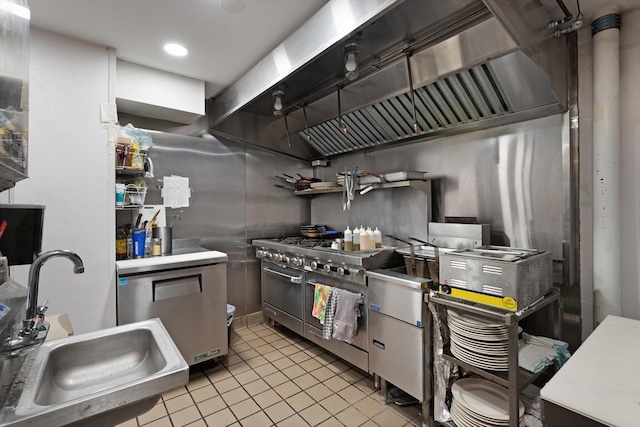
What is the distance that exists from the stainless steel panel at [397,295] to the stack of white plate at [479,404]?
0.43m

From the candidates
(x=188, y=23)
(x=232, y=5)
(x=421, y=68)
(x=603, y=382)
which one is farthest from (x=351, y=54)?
(x=603, y=382)

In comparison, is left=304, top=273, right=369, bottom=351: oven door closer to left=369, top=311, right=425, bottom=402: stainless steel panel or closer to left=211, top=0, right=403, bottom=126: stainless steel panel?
left=369, top=311, right=425, bottom=402: stainless steel panel

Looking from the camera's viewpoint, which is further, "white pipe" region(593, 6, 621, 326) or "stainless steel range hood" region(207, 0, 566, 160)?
"white pipe" region(593, 6, 621, 326)

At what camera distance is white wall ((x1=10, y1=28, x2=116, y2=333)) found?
1970mm

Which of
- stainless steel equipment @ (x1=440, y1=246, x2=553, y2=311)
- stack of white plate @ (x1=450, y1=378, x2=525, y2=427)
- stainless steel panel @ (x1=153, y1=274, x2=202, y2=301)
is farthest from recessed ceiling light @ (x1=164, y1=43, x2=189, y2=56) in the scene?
stack of white plate @ (x1=450, y1=378, x2=525, y2=427)

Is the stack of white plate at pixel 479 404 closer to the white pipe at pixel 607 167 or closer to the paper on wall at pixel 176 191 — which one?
the white pipe at pixel 607 167

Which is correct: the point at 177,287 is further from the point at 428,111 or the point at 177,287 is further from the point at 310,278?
the point at 428,111

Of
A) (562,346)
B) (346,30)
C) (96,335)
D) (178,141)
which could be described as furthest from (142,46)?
(562,346)

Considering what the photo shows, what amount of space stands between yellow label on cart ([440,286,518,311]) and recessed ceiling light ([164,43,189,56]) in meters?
2.51

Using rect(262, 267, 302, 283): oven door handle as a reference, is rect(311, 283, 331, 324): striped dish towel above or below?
below

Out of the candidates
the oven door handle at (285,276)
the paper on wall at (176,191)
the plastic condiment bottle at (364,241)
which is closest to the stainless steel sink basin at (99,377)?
the oven door handle at (285,276)

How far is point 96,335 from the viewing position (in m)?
1.25

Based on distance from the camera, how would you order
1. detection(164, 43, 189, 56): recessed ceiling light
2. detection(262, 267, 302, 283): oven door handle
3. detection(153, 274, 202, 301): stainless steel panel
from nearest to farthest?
1. detection(164, 43, 189, 56): recessed ceiling light
2. detection(153, 274, 202, 301): stainless steel panel
3. detection(262, 267, 302, 283): oven door handle

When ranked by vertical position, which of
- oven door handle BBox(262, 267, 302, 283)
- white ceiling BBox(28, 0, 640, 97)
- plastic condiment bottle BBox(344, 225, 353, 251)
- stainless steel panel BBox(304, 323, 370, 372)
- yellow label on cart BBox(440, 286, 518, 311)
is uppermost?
white ceiling BBox(28, 0, 640, 97)
